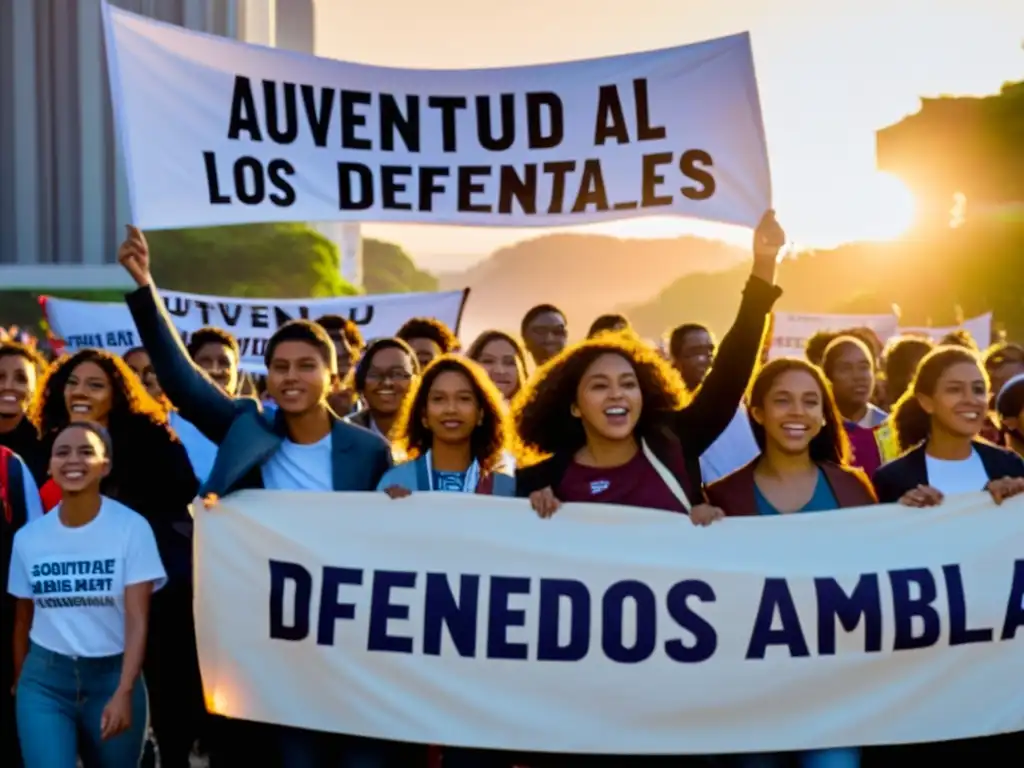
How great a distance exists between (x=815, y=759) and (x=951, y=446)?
1248 mm

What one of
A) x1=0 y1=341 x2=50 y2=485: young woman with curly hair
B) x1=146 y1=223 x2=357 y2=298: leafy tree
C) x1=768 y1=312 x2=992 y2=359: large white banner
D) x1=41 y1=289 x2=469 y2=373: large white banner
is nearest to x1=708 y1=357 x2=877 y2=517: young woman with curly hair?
x1=0 y1=341 x2=50 y2=485: young woman with curly hair

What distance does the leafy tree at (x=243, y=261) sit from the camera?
206 feet

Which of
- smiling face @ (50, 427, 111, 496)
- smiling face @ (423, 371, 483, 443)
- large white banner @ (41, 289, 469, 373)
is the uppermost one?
large white banner @ (41, 289, 469, 373)

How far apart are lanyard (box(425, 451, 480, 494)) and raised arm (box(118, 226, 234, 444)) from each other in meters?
0.70

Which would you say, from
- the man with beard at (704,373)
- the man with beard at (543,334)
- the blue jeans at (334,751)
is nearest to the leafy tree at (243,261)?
the man with beard at (543,334)

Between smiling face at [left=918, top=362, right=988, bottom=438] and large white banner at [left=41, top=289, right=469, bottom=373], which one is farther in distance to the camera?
large white banner at [left=41, top=289, right=469, bottom=373]

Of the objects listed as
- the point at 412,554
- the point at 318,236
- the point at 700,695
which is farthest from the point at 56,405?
the point at 318,236

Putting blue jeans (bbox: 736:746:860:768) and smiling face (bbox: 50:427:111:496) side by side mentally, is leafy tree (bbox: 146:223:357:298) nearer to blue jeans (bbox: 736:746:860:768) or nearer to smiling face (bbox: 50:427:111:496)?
smiling face (bbox: 50:427:111:496)

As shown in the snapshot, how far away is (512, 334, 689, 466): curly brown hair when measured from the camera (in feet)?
17.6

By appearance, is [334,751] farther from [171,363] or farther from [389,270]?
[389,270]

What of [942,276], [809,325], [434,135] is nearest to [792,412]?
[434,135]

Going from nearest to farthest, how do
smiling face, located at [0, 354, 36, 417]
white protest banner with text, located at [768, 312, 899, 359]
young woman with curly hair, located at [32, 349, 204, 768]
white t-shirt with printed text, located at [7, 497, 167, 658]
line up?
1. white t-shirt with printed text, located at [7, 497, 167, 658]
2. young woman with curly hair, located at [32, 349, 204, 768]
3. smiling face, located at [0, 354, 36, 417]
4. white protest banner with text, located at [768, 312, 899, 359]

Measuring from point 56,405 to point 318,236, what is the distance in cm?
6102

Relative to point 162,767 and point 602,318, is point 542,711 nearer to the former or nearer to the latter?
point 162,767
